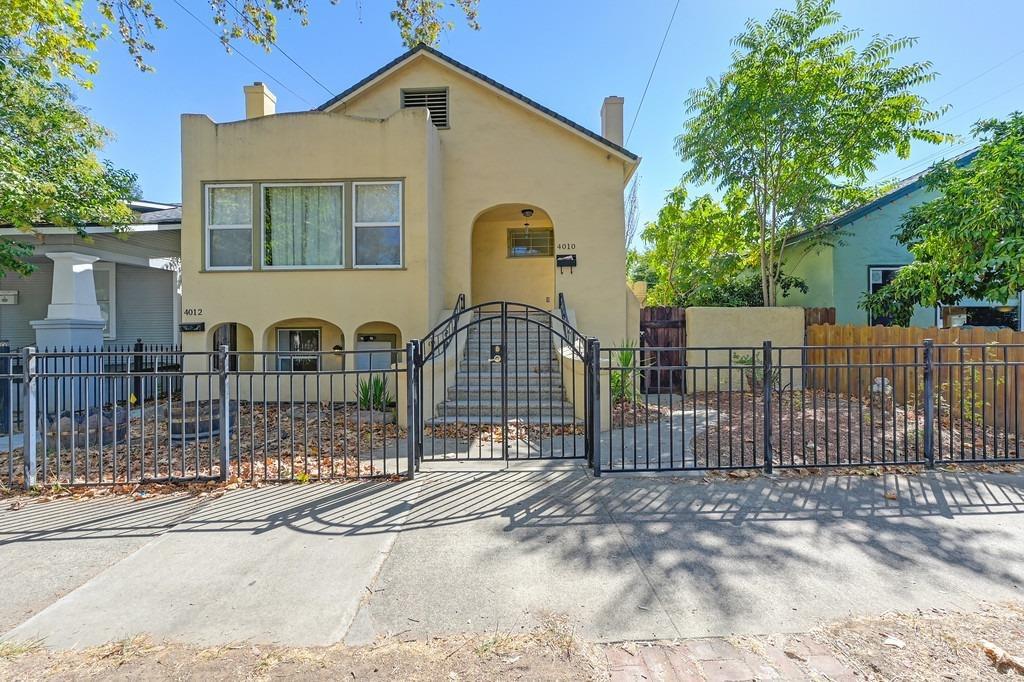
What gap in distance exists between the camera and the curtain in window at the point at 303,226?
32.7ft

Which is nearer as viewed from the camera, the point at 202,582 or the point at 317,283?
the point at 202,582

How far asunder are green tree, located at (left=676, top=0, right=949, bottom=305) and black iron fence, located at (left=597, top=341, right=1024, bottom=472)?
14.4ft

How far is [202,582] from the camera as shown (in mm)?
3439

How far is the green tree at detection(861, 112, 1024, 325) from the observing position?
7367 millimetres

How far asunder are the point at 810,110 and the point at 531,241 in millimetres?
6945

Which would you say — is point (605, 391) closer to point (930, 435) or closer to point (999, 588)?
point (930, 435)

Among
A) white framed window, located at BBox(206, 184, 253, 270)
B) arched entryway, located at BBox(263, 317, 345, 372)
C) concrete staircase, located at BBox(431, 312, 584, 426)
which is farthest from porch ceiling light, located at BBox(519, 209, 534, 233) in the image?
white framed window, located at BBox(206, 184, 253, 270)

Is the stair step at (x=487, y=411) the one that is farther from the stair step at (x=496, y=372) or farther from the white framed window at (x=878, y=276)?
the white framed window at (x=878, y=276)

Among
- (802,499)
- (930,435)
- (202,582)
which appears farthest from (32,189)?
(930,435)

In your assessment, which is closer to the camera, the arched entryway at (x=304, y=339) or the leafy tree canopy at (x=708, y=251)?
the arched entryway at (x=304, y=339)

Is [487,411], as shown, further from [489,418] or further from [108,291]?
[108,291]

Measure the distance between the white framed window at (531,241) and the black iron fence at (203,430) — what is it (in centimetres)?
468

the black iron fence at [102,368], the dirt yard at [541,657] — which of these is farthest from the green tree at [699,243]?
the black iron fence at [102,368]

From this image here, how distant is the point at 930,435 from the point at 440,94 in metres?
11.0
